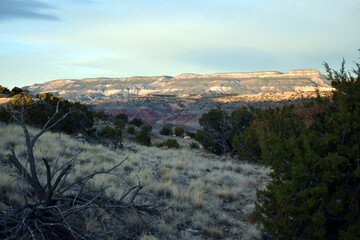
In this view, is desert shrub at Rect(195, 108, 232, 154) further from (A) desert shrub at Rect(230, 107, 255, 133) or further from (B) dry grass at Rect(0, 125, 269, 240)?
(B) dry grass at Rect(0, 125, 269, 240)

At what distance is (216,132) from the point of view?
19.3 meters

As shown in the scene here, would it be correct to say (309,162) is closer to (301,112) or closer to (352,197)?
(352,197)

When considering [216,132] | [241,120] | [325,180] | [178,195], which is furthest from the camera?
[216,132]

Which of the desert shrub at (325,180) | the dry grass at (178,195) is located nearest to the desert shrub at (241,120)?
the dry grass at (178,195)

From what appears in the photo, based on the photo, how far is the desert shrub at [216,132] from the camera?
1834 cm

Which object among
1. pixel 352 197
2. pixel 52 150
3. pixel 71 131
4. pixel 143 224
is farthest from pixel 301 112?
pixel 71 131

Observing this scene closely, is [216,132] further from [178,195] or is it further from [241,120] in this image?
[178,195]

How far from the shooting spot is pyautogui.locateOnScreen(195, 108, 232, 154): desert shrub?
1834 centimetres

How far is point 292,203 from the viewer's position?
11.2ft

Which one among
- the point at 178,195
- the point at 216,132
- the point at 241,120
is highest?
the point at 241,120

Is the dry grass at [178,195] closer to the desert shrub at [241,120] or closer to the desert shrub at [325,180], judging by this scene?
the desert shrub at [325,180]

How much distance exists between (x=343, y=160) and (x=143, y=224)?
3185mm

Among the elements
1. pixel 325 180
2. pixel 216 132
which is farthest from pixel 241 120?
pixel 325 180

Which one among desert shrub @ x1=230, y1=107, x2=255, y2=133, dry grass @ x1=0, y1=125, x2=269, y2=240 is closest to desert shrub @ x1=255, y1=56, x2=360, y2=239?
dry grass @ x1=0, y1=125, x2=269, y2=240
